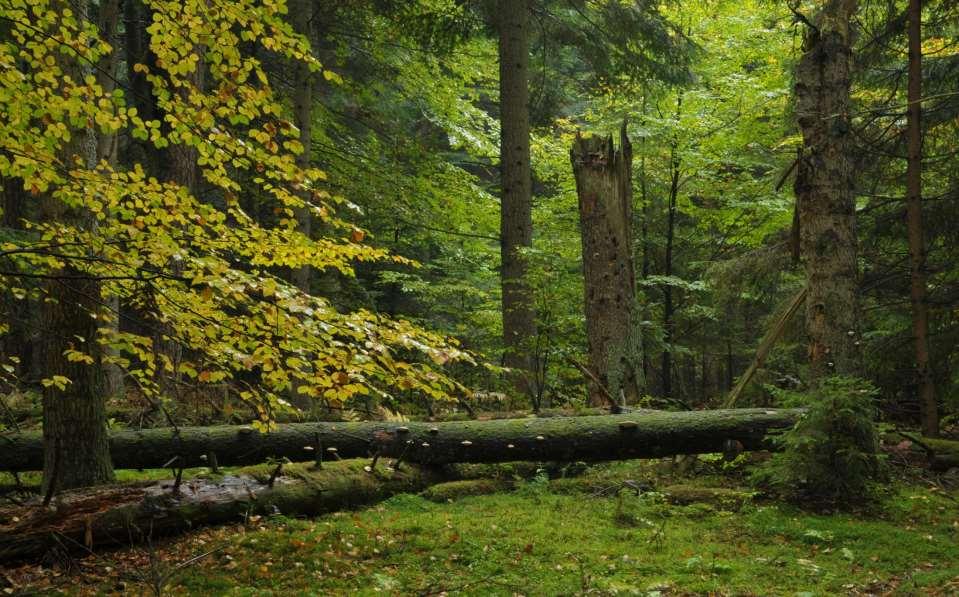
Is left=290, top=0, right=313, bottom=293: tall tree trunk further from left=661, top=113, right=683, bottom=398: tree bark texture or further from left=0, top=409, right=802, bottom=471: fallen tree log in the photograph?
left=661, top=113, right=683, bottom=398: tree bark texture

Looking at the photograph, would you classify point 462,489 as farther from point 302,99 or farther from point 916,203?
point 302,99

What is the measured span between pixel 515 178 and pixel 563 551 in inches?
332

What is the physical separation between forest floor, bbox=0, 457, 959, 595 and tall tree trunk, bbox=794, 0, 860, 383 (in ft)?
5.86

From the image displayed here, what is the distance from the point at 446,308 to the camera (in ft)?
57.0

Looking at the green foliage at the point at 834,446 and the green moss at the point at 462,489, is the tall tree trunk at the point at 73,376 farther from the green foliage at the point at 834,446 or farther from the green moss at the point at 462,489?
the green foliage at the point at 834,446

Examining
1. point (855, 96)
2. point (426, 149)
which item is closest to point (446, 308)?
point (426, 149)

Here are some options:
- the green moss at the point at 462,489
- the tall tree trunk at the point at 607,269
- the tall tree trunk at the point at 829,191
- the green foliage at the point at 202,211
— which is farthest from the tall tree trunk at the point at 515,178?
the green foliage at the point at 202,211

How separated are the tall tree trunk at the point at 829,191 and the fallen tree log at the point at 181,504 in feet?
16.0

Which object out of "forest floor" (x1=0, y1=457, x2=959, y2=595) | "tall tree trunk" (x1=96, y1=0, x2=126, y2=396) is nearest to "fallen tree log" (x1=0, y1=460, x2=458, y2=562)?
"forest floor" (x1=0, y1=457, x2=959, y2=595)

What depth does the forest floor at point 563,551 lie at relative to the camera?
17.1 ft

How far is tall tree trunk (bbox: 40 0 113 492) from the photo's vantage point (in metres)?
5.81

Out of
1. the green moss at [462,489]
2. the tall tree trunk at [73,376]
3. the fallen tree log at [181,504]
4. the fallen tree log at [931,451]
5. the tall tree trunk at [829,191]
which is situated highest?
the tall tree trunk at [829,191]

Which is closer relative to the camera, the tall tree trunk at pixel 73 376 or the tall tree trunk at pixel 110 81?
the tall tree trunk at pixel 73 376

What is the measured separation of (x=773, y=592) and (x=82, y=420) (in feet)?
19.1
